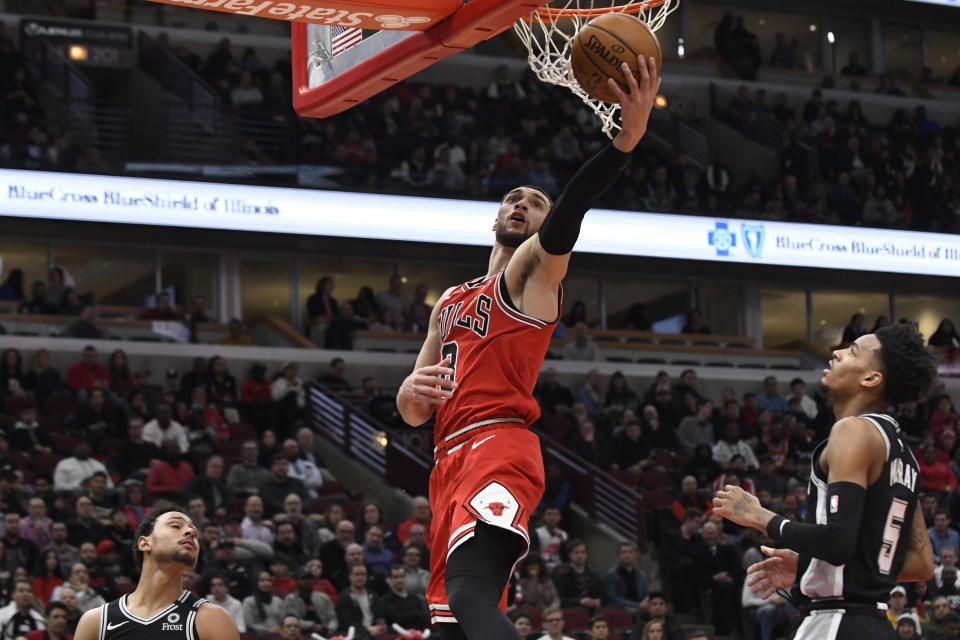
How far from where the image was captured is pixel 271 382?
18.5 metres

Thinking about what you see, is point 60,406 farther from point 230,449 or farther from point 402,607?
point 402,607

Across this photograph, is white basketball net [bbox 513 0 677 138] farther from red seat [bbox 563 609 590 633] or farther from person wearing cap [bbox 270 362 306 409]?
person wearing cap [bbox 270 362 306 409]

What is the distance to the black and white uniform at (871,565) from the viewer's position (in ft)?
14.0

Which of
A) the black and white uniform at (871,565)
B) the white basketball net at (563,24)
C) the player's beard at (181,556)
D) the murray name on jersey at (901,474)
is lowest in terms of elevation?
the player's beard at (181,556)

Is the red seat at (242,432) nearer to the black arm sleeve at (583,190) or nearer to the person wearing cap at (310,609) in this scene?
the person wearing cap at (310,609)

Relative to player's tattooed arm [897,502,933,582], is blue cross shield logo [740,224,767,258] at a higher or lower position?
higher

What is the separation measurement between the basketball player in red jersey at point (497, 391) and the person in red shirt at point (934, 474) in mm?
13678

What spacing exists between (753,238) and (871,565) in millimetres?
19001

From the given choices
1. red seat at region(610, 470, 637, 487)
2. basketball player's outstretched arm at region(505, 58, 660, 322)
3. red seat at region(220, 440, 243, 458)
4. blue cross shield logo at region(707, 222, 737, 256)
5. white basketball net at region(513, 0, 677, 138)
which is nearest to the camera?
basketball player's outstretched arm at region(505, 58, 660, 322)

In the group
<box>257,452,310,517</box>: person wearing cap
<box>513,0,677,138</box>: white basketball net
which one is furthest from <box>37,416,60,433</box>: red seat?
<box>513,0,677,138</box>: white basketball net

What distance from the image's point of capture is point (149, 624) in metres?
5.62

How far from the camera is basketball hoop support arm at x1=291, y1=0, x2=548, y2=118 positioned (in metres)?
4.94

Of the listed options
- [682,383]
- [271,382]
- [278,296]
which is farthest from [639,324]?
[271,382]

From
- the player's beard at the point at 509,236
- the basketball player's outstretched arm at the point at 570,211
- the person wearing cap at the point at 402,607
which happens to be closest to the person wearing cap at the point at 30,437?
the person wearing cap at the point at 402,607
